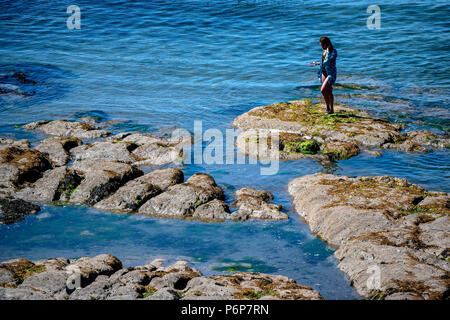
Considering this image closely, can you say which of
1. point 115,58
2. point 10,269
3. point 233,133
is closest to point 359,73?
point 233,133

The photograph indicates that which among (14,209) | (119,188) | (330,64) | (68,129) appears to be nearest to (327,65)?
(330,64)

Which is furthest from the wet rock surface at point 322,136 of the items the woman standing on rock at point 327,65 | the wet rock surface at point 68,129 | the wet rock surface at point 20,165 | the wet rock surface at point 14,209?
the wet rock surface at point 14,209

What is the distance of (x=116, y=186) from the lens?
33.1ft

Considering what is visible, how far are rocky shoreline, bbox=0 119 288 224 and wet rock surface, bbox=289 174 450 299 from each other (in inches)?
40.1

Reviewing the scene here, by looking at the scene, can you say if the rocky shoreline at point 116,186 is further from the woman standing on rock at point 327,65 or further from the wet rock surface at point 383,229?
the woman standing on rock at point 327,65

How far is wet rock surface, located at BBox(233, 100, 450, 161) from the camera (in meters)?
11.9

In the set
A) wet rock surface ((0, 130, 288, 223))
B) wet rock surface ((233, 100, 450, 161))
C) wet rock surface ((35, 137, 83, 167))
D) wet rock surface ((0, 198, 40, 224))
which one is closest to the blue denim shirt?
wet rock surface ((233, 100, 450, 161))

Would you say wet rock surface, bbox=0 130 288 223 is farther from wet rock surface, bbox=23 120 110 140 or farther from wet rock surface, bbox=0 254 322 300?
wet rock surface, bbox=0 254 322 300

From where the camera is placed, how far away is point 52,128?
14414 millimetres

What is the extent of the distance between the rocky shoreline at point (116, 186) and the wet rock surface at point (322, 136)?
2.22 metres

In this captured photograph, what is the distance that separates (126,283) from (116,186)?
13.7 ft

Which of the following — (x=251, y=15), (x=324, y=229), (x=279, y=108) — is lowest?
(x=324, y=229)
